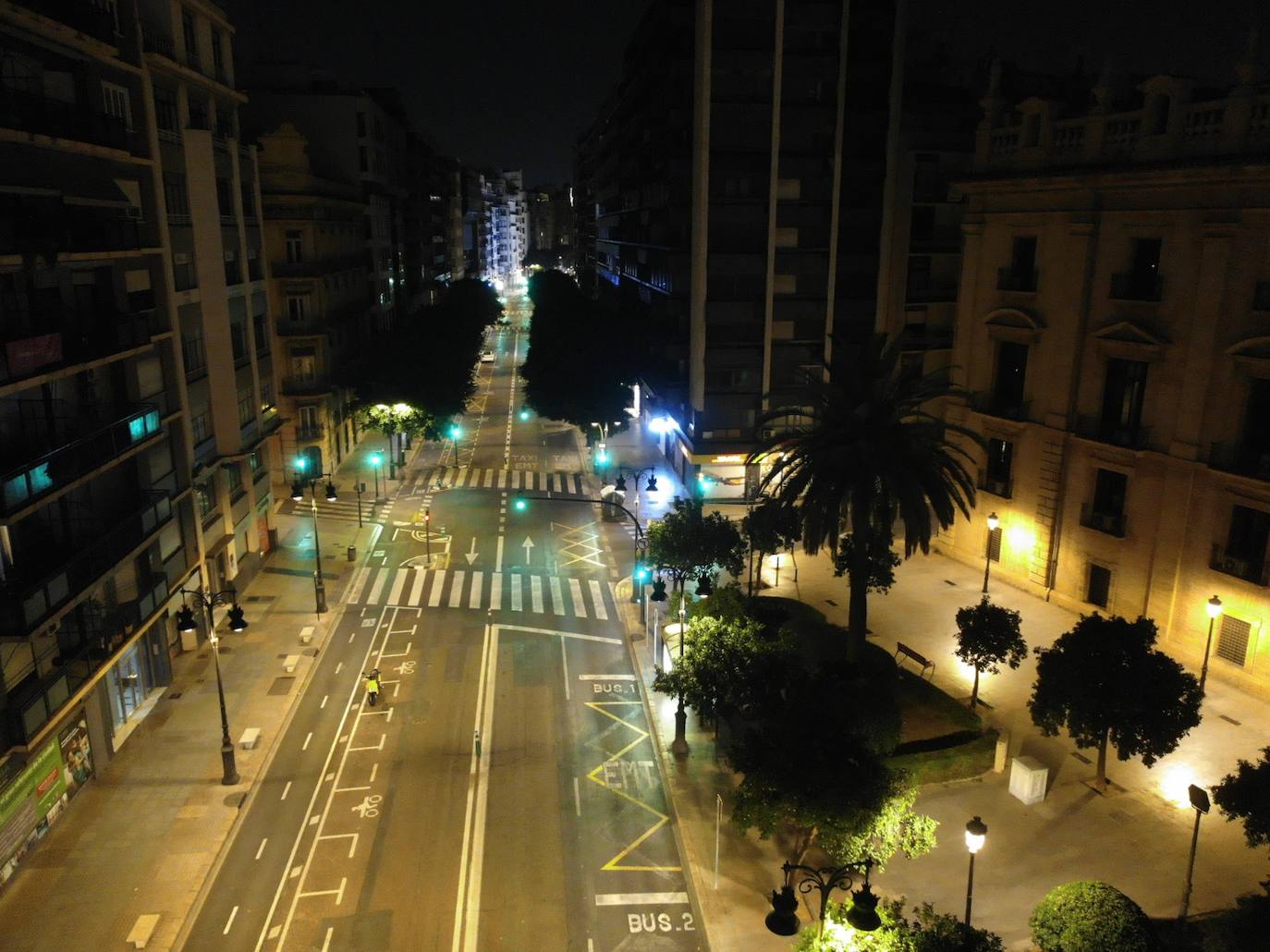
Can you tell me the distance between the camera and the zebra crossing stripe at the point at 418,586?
150 ft

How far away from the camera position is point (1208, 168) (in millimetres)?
33250

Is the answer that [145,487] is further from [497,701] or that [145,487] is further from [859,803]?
[859,803]

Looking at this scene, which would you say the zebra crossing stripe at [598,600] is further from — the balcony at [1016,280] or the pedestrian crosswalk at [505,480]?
the balcony at [1016,280]

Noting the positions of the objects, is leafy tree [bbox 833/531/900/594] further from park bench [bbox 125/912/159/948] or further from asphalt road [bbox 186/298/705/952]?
park bench [bbox 125/912/159/948]

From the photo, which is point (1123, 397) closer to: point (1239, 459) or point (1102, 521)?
point (1102, 521)

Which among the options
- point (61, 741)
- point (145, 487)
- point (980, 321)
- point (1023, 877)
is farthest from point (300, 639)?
point (980, 321)

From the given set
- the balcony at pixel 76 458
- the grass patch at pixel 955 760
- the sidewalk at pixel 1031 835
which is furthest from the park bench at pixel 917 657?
the balcony at pixel 76 458

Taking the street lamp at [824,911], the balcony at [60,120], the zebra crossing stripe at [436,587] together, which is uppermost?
the balcony at [60,120]

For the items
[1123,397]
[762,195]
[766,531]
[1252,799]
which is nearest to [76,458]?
[766,531]

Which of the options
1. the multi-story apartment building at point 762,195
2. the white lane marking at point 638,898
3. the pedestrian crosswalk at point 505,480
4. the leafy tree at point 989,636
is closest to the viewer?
the white lane marking at point 638,898

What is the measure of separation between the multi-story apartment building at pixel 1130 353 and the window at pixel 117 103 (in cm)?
3795

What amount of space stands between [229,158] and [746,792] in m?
39.6

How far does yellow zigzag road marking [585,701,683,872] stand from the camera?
84.8ft

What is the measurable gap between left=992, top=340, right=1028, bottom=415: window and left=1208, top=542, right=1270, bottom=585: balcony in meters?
11.5
